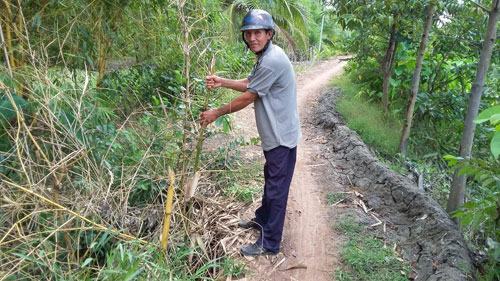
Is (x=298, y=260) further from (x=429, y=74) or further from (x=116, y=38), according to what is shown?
(x=429, y=74)

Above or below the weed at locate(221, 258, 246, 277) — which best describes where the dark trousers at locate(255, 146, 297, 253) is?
above

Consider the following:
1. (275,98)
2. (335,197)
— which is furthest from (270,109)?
(335,197)

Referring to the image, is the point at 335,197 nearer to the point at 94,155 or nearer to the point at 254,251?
the point at 254,251

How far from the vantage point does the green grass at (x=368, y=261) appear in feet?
10.7

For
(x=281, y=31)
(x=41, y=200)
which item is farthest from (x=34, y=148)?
(x=281, y=31)

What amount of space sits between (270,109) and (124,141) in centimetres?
144

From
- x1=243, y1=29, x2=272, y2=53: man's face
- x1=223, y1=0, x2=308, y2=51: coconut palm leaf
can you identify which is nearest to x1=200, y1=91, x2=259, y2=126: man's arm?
x1=243, y1=29, x2=272, y2=53: man's face

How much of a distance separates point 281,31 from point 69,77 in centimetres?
1194

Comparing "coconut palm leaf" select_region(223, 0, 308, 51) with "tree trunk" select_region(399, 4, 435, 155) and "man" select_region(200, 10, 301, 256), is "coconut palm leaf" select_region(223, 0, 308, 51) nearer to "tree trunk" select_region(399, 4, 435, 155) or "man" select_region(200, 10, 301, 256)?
"tree trunk" select_region(399, 4, 435, 155)

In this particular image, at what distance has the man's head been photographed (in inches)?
119

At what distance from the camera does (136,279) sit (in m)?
2.68

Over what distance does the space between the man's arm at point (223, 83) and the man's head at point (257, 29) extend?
1.05 feet

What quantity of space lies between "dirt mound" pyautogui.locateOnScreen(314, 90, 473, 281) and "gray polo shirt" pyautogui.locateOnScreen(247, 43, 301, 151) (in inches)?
57.9

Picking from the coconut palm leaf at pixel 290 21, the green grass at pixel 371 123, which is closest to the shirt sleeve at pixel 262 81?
the green grass at pixel 371 123
